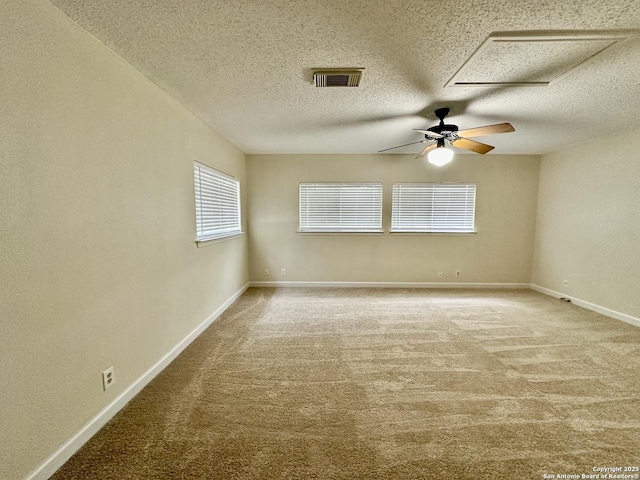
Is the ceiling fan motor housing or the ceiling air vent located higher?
the ceiling air vent

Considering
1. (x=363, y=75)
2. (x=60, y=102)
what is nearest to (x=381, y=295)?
(x=363, y=75)

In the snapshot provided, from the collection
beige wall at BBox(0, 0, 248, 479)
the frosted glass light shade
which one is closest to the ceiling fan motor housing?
the frosted glass light shade

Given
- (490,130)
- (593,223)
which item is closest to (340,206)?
(490,130)

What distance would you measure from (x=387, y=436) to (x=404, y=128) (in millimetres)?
3067

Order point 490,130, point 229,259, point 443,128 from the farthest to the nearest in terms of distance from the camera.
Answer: point 229,259 → point 443,128 → point 490,130

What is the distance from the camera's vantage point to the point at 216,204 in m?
3.39

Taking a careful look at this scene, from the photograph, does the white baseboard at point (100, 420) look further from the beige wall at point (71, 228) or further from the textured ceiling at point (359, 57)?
the textured ceiling at point (359, 57)

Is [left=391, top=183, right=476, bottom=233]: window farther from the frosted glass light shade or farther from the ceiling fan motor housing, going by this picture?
the ceiling fan motor housing

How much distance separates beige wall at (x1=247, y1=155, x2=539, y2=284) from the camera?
4523mm

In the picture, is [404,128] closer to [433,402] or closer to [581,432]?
[433,402]

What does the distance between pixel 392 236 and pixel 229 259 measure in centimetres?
285

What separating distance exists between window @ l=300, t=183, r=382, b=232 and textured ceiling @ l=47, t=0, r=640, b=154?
164 centimetres

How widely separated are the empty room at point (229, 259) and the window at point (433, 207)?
3.67 ft

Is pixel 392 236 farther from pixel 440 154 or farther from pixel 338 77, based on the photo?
pixel 338 77
